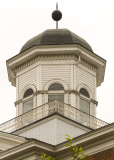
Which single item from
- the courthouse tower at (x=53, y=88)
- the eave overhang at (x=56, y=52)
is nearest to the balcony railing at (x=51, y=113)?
the courthouse tower at (x=53, y=88)

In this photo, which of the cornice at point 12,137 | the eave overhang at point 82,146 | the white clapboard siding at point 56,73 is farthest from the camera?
the white clapboard siding at point 56,73

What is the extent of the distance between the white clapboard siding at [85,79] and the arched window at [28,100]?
244 cm

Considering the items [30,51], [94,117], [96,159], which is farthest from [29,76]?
[96,159]

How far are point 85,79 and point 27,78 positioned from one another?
10.0 feet

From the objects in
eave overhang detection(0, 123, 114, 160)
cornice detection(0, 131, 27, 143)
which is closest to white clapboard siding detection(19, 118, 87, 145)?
cornice detection(0, 131, 27, 143)

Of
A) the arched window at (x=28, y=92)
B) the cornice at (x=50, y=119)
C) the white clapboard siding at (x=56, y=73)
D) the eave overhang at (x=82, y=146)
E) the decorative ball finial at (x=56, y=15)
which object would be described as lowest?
the eave overhang at (x=82, y=146)

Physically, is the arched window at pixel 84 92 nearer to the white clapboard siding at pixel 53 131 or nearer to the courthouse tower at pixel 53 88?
the courthouse tower at pixel 53 88

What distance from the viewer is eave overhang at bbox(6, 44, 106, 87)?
2505cm

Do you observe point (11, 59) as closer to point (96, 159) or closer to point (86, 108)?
point (86, 108)

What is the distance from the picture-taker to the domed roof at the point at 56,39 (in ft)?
84.7

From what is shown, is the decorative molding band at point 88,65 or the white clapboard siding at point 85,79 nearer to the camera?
the white clapboard siding at point 85,79

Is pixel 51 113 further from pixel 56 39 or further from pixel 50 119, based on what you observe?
pixel 56 39

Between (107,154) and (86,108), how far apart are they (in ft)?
27.8

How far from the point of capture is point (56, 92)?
961 inches
